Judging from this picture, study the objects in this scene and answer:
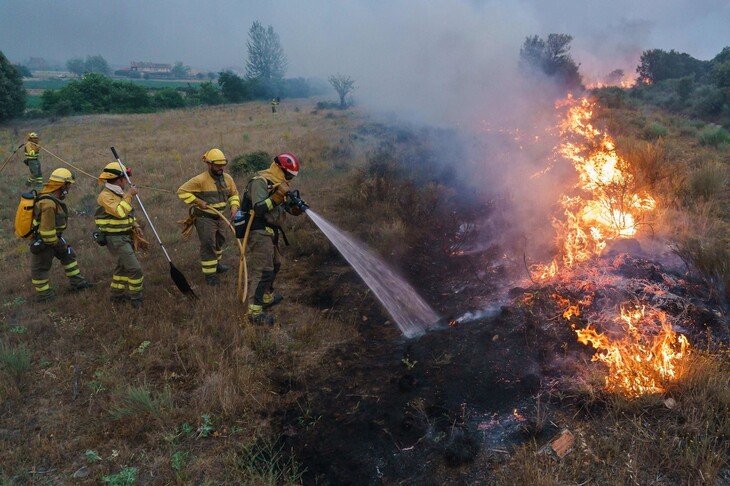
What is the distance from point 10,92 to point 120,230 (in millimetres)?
35280

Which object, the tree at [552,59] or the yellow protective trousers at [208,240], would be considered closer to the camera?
the yellow protective trousers at [208,240]

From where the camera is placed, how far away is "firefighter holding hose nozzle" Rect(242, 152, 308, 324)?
5255 millimetres

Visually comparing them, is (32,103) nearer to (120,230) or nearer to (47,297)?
(47,297)

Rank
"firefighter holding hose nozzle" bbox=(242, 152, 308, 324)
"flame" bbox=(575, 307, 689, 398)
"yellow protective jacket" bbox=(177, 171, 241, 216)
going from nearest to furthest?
"flame" bbox=(575, 307, 689, 398) < "firefighter holding hose nozzle" bbox=(242, 152, 308, 324) < "yellow protective jacket" bbox=(177, 171, 241, 216)

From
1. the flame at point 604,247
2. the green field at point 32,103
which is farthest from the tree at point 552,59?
the green field at point 32,103

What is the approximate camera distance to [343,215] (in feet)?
30.9

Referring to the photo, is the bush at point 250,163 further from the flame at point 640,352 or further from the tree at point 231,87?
the tree at point 231,87

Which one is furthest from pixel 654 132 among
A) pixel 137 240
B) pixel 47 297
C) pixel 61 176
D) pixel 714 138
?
pixel 47 297

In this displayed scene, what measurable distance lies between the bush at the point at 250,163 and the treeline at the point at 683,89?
50.8ft

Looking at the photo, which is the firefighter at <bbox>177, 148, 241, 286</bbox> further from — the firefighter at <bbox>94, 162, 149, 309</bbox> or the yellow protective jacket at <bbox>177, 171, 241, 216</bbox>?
the firefighter at <bbox>94, 162, 149, 309</bbox>

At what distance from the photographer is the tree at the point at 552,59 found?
1605 cm

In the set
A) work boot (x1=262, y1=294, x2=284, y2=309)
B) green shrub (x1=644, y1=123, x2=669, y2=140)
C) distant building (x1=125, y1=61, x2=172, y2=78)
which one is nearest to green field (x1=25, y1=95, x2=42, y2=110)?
work boot (x1=262, y1=294, x2=284, y2=309)

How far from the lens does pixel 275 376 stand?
4.55 m

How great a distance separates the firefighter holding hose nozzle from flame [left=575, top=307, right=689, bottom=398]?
3.69 metres
